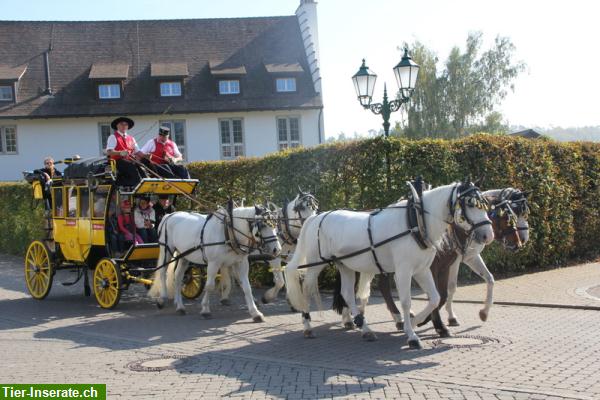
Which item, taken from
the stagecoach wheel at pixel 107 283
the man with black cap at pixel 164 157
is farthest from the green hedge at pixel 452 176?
the stagecoach wheel at pixel 107 283

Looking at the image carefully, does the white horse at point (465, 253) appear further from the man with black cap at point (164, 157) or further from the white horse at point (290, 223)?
the man with black cap at point (164, 157)

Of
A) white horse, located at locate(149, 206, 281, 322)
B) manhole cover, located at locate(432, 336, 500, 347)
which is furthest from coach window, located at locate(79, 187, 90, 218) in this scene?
manhole cover, located at locate(432, 336, 500, 347)

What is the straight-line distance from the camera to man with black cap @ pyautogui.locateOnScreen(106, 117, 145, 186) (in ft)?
39.2

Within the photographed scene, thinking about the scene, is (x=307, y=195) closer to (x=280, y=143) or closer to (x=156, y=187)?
(x=156, y=187)

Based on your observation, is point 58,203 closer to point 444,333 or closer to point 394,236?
point 394,236

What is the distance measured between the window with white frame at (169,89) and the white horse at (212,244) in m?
25.0

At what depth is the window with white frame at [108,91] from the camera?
117ft

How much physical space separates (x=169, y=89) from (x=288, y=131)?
6918 millimetres

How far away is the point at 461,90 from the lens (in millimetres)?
43500

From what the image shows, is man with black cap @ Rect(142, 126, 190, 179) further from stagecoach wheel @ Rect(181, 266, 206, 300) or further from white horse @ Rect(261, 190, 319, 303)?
white horse @ Rect(261, 190, 319, 303)

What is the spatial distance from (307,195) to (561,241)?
7.45 meters

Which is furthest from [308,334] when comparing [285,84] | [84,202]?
[285,84]

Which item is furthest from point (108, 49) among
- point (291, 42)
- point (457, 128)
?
point (457, 128)

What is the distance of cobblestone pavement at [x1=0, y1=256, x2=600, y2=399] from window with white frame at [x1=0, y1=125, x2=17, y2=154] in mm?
25867
